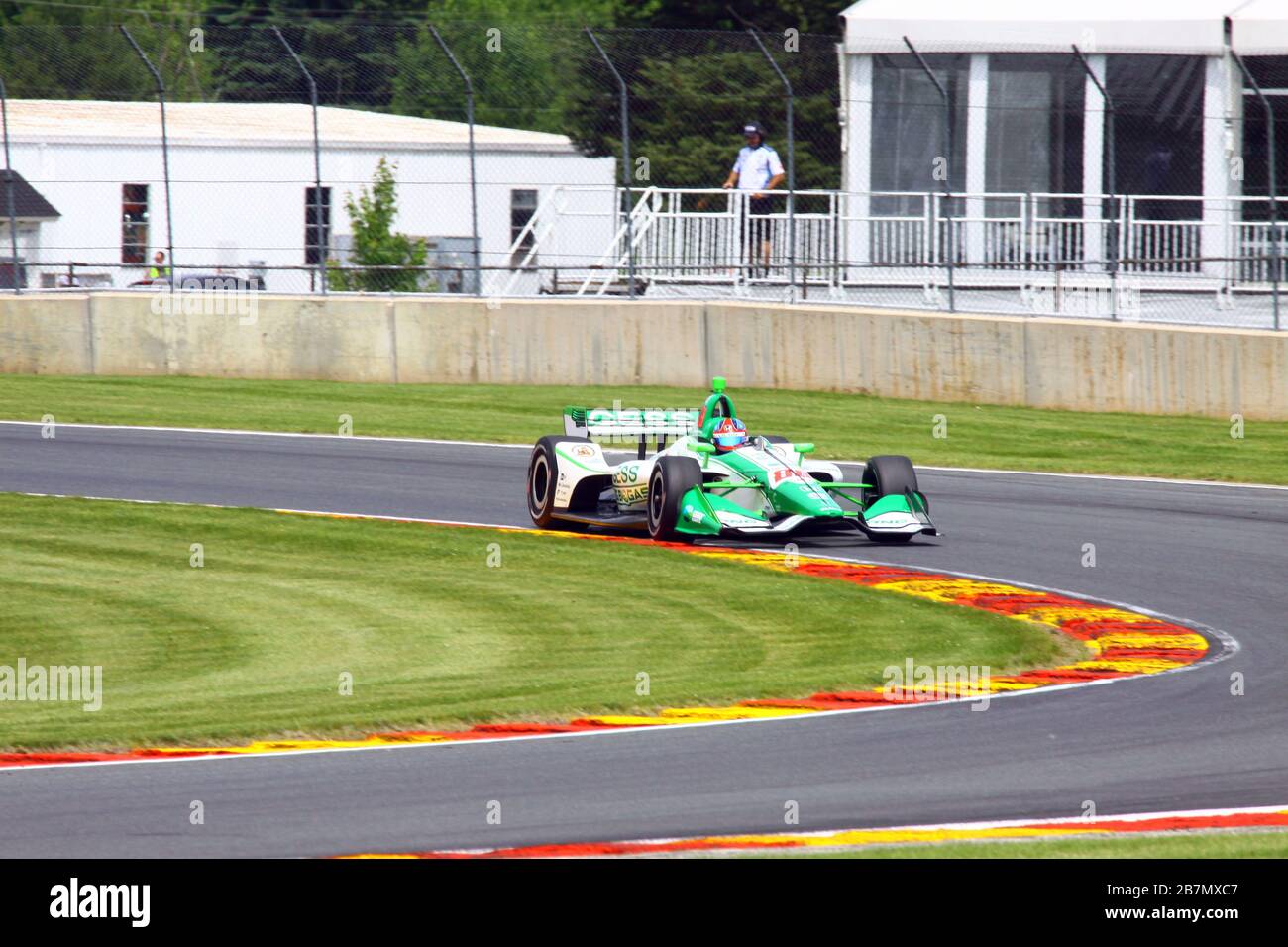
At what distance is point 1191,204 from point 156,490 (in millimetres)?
13698

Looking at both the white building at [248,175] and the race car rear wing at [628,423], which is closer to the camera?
the race car rear wing at [628,423]

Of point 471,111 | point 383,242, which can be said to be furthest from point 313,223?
point 471,111

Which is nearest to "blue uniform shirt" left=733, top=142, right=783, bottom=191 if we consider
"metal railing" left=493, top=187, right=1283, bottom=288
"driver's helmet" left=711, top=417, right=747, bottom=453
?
"metal railing" left=493, top=187, right=1283, bottom=288

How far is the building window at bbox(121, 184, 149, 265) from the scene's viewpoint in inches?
1246

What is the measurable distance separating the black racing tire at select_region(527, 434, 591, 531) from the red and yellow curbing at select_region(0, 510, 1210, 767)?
48 centimetres

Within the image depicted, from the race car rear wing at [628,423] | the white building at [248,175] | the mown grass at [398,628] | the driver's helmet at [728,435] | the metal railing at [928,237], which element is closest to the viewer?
the mown grass at [398,628]

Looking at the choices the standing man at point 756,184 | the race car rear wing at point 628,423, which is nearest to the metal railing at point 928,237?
the standing man at point 756,184

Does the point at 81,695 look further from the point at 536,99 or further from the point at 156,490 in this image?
the point at 536,99

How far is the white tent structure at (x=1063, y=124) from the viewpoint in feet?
80.1

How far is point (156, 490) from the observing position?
56.0 ft

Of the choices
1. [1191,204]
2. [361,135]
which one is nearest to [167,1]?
[361,135]

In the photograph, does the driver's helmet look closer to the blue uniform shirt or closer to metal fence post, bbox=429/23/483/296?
metal fence post, bbox=429/23/483/296

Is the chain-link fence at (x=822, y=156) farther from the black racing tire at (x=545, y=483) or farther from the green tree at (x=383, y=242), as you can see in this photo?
the black racing tire at (x=545, y=483)
